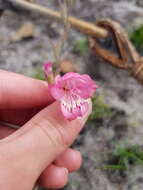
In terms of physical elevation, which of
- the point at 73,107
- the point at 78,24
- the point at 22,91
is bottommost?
the point at 78,24

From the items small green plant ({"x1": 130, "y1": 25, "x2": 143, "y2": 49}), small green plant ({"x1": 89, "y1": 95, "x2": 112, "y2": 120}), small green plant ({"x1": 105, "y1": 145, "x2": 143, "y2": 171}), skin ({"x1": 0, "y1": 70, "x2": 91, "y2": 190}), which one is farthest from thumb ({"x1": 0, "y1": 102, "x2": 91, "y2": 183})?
small green plant ({"x1": 130, "y1": 25, "x2": 143, "y2": 49})

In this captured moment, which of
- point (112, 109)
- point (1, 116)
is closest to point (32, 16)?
point (112, 109)

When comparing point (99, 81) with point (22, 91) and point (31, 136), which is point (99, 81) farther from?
point (31, 136)

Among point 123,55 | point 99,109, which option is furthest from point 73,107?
point 123,55

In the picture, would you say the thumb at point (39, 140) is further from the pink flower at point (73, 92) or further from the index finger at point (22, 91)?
the index finger at point (22, 91)

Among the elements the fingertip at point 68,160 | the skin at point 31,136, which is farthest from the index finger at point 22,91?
the fingertip at point 68,160

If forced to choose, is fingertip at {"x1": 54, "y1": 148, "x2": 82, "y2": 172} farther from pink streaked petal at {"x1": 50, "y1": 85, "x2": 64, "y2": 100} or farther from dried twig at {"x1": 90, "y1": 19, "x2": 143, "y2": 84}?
dried twig at {"x1": 90, "y1": 19, "x2": 143, "y2": 84}

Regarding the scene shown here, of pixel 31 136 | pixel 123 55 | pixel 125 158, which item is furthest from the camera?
pixel 123 55

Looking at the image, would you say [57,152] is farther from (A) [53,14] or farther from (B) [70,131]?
(A) [53,14]
